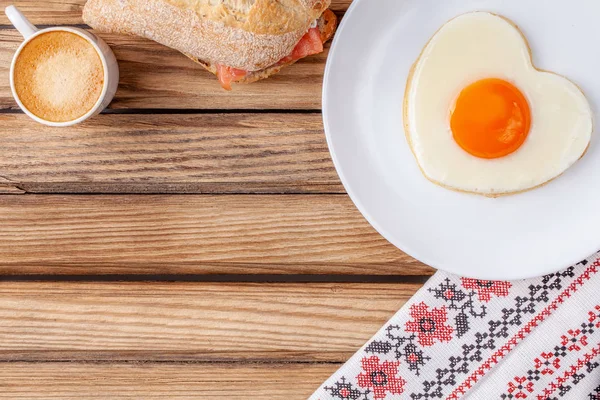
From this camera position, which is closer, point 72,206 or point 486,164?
point 486,164

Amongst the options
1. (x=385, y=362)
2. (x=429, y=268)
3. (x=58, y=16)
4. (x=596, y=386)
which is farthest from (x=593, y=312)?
(x=58, y=16)

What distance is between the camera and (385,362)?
1.27 metres

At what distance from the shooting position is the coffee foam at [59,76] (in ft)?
3.77

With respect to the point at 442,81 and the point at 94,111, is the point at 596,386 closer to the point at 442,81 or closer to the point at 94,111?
the point at 442,81

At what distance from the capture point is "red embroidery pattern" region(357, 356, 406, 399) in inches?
49.9

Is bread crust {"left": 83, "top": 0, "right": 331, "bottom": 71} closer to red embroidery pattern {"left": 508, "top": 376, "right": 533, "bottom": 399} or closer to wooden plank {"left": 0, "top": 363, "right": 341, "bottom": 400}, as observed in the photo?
wooden plank {"left": 0, "top": 363, "right": 341, "bottom": 400}

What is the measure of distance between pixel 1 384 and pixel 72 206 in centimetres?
45

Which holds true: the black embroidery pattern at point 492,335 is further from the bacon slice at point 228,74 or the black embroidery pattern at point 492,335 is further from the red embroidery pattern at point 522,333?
the bacon slice at point 228,74

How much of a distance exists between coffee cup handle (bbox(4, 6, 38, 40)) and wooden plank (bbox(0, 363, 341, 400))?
2.41 feet

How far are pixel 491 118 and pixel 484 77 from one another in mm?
86

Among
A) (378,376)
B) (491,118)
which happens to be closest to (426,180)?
(491,118)

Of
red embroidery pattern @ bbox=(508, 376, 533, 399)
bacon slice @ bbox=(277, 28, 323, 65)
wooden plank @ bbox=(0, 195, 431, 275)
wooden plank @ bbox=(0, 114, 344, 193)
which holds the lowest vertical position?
red embroidery pattern @ bbox=(508, 376, 533, 399)

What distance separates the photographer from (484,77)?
1150mm

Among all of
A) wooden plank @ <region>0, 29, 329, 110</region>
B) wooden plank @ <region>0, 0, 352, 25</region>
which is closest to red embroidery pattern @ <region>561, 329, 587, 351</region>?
wooden plank @ <region>0, 29, 329, 110</region>
